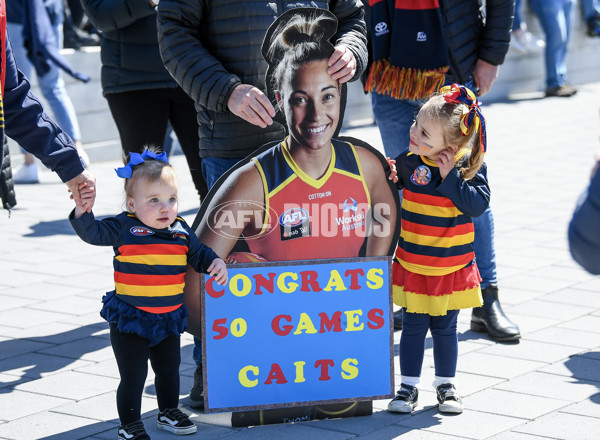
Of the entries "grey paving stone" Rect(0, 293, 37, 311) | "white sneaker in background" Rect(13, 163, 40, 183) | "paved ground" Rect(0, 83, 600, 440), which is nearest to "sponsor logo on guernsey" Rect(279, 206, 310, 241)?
"paved ground" Rect(0, 83, 600, 440)

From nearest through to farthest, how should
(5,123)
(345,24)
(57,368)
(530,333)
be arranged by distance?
1. (5,123)
2. (345,24)
3. (57,368)
4. (530,333)

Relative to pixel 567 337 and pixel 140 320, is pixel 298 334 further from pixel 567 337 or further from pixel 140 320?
pixel 567 337

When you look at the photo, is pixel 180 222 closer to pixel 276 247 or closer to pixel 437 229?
pixel 276 247

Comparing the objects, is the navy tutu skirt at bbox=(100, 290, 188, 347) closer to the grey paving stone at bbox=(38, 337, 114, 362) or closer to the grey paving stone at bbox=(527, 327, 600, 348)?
the grey paving stone at bbox=(38, 337, 114, 362)

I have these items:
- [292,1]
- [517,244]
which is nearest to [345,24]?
[292,1]

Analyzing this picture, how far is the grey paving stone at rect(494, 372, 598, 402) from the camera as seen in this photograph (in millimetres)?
3900

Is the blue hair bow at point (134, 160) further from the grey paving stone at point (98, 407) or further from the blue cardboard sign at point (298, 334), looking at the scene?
the grey paving stone at point (98, 407)

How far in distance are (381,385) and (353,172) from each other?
0.80m

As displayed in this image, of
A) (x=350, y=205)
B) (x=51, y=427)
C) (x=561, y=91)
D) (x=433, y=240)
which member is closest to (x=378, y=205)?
(x=350, y=205)

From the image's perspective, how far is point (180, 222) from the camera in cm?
353

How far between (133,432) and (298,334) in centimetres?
69

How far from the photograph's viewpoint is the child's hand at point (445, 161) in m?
3.69

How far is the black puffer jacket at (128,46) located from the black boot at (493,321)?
1.77 meters

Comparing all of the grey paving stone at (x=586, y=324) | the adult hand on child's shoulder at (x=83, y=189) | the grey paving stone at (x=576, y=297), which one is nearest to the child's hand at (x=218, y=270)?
the adult hand on child's shoulder at (x=83, y=189)
